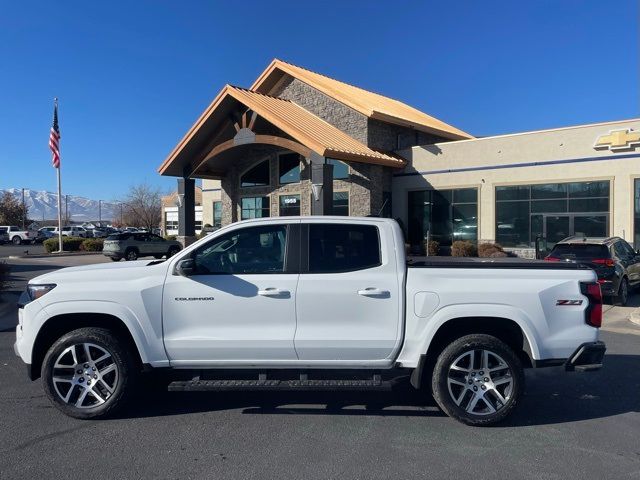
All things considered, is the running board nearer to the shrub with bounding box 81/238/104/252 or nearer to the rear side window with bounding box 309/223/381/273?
the rear side window with bounding box 309/223/381/273

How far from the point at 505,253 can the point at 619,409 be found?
1815cm

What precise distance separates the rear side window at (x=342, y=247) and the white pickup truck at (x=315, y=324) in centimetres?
1

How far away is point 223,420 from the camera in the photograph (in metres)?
4.92

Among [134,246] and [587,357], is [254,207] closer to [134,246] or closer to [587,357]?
[134,246]

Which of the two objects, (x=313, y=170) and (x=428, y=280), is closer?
(x=428, y=280)

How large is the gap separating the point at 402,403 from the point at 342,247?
1.78m

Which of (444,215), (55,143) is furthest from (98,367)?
(55,143)

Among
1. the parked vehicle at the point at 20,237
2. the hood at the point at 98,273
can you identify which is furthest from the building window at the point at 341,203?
the parked vehicle at the point at 20,237

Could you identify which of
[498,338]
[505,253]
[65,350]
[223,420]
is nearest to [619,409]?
[498,338]

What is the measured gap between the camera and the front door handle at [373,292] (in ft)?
15.4

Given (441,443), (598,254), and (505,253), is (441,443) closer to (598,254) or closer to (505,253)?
(598,254)

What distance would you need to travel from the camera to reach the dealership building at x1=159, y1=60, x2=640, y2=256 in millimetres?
20312

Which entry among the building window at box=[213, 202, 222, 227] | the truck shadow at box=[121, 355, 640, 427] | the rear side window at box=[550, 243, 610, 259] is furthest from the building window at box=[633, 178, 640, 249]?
the building window at box=[213, 202, 222, 227]

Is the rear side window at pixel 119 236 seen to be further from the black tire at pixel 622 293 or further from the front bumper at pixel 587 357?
the front bumper at pixel 587 357
